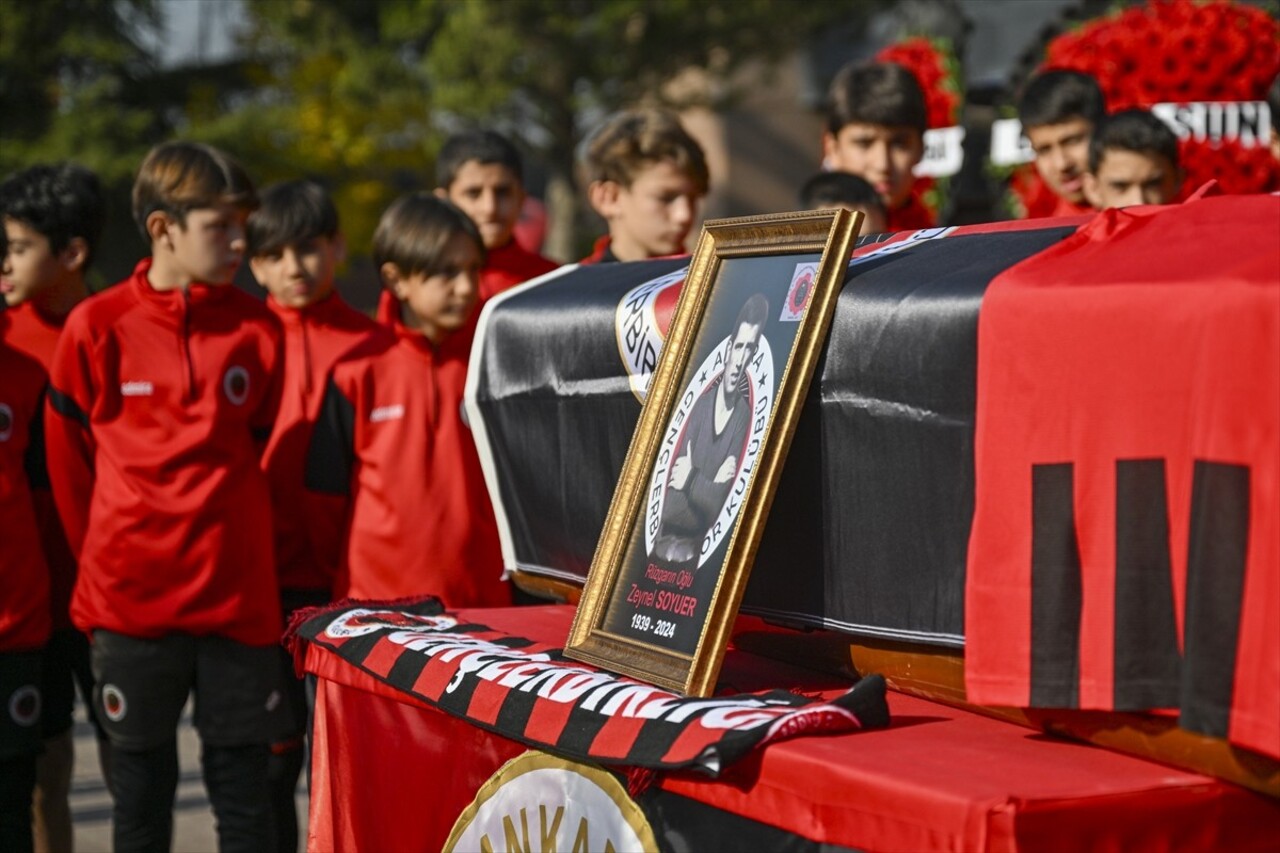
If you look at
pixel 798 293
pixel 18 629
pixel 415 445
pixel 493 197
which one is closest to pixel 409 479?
pixel 415 445

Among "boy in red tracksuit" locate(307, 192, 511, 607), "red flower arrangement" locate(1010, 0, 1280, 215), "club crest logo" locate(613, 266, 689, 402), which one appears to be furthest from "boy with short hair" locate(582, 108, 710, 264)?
"club crest logo" locate(613, 266, 689, 402)

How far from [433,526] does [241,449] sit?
45cm

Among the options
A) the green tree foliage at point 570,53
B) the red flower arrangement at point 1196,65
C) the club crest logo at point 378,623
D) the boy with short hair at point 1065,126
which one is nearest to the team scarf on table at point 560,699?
the club crest logo at point 378,623

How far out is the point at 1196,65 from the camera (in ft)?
15.6

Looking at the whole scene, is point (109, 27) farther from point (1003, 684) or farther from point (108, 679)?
point (1003, 684)

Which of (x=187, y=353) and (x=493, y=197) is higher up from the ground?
(x=493, y=197)

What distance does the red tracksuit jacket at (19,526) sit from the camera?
3557 mm

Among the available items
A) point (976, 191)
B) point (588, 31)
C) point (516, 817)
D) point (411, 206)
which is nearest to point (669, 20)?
point (588, 31)

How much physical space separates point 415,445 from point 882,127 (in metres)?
1.54

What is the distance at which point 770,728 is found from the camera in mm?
1771

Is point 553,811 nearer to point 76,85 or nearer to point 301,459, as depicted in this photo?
point 301,459

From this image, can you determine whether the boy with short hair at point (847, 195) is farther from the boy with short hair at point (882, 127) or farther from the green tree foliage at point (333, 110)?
the green tree foliage at point (333, 110)

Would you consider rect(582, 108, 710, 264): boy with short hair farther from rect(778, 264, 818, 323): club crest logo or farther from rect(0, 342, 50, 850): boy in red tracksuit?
rect(778, 264, 818, 323): club crest logo

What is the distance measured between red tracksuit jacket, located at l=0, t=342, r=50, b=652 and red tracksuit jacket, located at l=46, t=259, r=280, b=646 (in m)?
0.09
